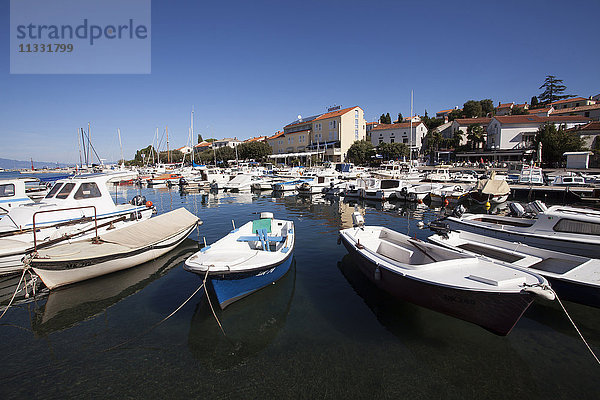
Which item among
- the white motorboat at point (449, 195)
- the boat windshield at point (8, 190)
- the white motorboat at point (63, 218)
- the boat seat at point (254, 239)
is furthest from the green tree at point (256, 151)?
the boat seat at point (254, 239)

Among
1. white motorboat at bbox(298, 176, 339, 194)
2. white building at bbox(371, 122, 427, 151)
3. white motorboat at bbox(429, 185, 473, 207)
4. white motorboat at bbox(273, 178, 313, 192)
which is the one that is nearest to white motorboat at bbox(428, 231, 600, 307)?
white motorboat at bbox(429, 185, 473, 207)

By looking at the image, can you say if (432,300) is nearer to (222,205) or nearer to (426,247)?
(426,247)

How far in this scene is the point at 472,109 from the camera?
8406 cm

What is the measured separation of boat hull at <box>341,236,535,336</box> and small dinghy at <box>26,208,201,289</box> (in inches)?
367

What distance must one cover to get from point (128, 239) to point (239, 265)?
21.3 ft

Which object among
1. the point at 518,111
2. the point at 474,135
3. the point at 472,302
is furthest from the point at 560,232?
the point at 518,111

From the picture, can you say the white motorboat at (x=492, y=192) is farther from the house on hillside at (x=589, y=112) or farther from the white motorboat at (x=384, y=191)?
the house on hillside at (x=589, y=112)

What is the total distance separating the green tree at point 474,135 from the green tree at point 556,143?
44.9 ft

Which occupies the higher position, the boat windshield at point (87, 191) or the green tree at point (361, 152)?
the green tree at point (361, 152)

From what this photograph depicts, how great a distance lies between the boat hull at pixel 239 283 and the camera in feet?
23.7

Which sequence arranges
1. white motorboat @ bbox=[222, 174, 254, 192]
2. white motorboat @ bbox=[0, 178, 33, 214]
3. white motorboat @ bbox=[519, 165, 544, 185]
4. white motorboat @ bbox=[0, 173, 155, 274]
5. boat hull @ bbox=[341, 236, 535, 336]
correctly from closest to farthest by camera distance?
1. boat hull @ bbox=[341, 236, 535, 336]
2. white motorboat @ bbox=[0, 173, 155, 274]
3. white motorboat @ bbox=[0, 178, 33, 214]
4. white motorboat @ bbox=[519, 165, 544, 185]
5. white motorboat @ bbox=[222, 174, 254, 192]

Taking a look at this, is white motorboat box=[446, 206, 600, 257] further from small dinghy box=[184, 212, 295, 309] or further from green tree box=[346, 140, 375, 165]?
green tree box=[346, 140, 375, 165]

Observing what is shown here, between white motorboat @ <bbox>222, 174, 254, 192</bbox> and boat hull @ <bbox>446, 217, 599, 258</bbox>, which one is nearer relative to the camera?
boat hull @ <bbox>446, 217, 599, 258</bbox>

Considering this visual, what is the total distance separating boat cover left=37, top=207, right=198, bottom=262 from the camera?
8.93 metres
